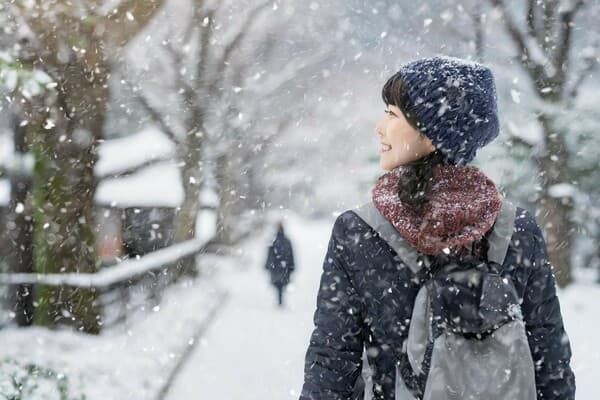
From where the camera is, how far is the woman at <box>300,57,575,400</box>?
1409mm

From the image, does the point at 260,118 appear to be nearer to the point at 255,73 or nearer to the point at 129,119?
the point at 255,73

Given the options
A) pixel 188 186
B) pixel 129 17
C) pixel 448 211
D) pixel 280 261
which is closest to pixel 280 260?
pixel 280 261

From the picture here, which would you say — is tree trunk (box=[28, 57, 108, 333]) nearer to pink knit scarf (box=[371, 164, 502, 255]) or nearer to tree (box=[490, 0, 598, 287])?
pink knit scarf (box=[371, 164, 502, 255])

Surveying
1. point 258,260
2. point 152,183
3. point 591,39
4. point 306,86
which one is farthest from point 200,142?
point 258,260

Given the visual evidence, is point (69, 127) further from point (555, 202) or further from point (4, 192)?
point (555, 202)

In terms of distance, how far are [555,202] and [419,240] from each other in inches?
452

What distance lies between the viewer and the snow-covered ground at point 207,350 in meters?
6.80

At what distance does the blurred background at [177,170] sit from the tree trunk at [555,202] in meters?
0.04

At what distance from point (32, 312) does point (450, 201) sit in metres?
9.36

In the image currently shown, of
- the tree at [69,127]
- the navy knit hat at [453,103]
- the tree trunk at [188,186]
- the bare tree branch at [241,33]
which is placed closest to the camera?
the navy knit hat at [453,103]

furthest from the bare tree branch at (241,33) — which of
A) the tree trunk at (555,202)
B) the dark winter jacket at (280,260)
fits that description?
the tree trunk at (555,202)

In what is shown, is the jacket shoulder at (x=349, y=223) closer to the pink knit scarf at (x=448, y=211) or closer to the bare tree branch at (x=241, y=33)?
the pink knit scarf at (x=448, y=211)

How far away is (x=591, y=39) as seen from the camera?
462 inches

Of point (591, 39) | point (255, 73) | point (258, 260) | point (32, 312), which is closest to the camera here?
point (32, 312)
